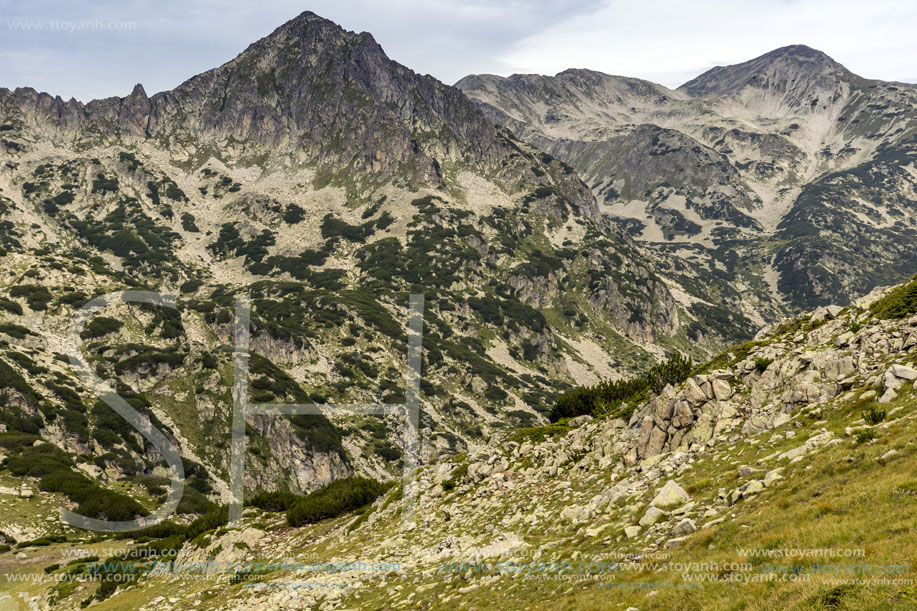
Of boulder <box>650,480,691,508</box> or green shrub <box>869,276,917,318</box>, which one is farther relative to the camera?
green shrub <box>869,276,917,318</box>

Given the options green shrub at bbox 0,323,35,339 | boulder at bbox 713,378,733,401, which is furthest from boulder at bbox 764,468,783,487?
green shrub at bbox 0,323,35,339

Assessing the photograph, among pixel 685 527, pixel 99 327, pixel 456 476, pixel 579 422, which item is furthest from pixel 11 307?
pixel 685 527

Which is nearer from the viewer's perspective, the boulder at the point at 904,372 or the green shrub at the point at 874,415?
the green shrub at the point at 874,415

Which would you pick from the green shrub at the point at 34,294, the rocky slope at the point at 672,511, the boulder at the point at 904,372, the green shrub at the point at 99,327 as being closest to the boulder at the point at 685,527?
the rocky slope at the point at 672,511

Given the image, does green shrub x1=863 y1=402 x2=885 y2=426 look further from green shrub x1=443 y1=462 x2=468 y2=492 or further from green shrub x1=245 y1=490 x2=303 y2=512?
green shrub x1=245 y1=490 x2=303 y2=512

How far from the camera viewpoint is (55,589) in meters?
33.8

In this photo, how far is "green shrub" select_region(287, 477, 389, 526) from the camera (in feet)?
124

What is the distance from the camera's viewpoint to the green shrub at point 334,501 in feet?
124

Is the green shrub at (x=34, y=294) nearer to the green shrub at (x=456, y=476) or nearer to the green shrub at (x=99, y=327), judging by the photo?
the green shrub at (x=99, y=327)

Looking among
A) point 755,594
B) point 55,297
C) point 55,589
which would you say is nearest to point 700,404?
point 755,594

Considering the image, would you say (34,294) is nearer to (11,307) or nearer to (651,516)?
(11,307)

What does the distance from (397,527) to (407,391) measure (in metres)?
138

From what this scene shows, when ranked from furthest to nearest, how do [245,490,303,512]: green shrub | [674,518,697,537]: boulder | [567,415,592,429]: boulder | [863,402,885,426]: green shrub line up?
1. [245,490,303,512]: green shrub
2. [567,415,592,429]: boulder
3. [863,402,885,426]: green shrub
4. [674,518,697,537]: boulder

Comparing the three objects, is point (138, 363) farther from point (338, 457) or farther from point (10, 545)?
point (10, 545)
